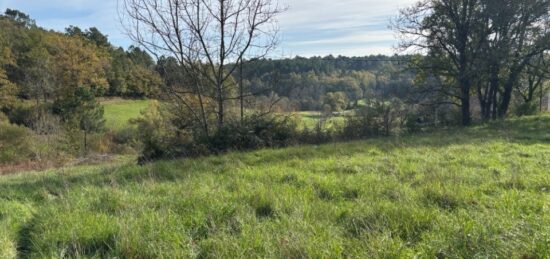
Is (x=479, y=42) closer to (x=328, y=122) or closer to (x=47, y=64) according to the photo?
(x=328, y=122)

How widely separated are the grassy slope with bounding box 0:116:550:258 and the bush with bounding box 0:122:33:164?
2411 cm

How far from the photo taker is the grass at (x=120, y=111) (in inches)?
1794

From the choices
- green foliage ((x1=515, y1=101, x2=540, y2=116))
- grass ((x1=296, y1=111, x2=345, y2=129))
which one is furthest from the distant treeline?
green foliage ((x1=515, y1=101, x2=540, y2=116))

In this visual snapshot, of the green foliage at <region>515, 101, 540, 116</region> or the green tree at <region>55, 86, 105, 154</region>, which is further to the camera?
the green tree at <region>55, 86, 105, 154</region>

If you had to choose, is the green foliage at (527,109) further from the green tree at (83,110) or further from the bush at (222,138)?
the green tree at (83,110)

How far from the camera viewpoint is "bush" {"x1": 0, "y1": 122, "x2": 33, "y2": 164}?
26766 mm

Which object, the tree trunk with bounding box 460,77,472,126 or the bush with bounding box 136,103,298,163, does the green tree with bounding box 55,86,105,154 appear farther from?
the tree trunk with bounding box 460,77,472,126

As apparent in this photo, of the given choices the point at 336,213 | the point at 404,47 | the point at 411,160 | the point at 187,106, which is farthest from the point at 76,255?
the point at 404,47

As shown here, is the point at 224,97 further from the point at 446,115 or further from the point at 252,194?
the point at 446,115

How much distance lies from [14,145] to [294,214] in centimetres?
3080

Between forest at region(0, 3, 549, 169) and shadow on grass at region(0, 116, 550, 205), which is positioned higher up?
forest at region(0, 3, 549, 169)

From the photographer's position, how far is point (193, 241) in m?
3.65

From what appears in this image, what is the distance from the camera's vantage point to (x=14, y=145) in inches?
1088

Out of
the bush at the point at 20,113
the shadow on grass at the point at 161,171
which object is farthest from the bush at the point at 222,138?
the bush at the point at 20,113
